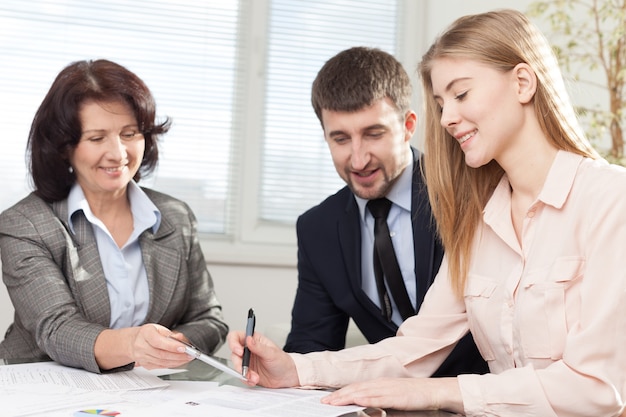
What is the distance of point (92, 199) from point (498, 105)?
1.23m

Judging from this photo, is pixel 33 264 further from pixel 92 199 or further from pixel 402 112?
pixel 402 112

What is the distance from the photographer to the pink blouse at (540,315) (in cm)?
140

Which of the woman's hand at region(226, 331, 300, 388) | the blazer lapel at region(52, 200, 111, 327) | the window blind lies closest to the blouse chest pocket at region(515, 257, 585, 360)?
the woman's hand at region(226, 331, 300, 388)

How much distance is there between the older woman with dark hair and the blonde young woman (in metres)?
0.68

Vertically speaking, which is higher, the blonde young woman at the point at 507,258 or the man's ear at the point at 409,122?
the man's ear at the point at 409,122

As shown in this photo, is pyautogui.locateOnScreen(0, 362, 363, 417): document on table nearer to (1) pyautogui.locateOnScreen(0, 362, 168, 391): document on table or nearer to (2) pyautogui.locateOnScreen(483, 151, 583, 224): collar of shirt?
(1) pyautogui.locateOnScreen(0, 362, 168, 391): document on table

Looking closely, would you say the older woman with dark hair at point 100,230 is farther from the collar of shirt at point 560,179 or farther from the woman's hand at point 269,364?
the collar of shirt at point 560,179

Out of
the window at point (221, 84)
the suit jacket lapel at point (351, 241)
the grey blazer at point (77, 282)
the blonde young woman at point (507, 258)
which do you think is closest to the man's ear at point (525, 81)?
the blonde young woman at point (507, 258)

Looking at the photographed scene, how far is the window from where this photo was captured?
350 cm

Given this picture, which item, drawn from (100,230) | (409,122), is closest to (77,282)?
(100,230)

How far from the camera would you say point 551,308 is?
1.53m

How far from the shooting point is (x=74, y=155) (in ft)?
7.48

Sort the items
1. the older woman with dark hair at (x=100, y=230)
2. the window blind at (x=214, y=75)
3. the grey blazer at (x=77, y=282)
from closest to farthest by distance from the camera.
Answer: the grey blazer at (x=77, y=282) → the older woman with dark hair at (x=100, y=230) → the window blind at (x=214, y=75)

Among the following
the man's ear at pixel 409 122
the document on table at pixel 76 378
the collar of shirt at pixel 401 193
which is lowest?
the document on table at pixel 76 378
